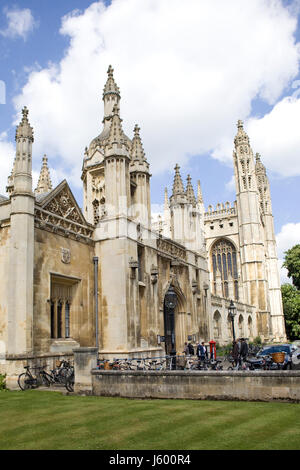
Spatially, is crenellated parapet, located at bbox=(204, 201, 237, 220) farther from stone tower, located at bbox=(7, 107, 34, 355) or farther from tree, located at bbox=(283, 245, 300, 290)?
stone tower, located at bbox=(7, 107, 34, 355)

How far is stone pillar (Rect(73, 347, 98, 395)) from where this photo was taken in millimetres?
12016

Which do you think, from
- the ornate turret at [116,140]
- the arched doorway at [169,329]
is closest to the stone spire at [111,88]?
the ornate turret at [116,140]

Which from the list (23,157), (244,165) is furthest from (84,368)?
(244,165)

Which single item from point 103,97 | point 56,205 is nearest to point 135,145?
point 103,97

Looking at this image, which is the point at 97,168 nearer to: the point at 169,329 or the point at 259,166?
the point at 169,329

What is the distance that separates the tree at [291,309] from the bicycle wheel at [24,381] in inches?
1951

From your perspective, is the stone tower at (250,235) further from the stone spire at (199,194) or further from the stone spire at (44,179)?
the stone spire at (44,179)

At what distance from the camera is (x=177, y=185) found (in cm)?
2698

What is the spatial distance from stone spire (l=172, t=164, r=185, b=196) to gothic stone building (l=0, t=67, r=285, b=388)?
2.8 inches

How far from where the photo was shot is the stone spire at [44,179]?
28027 millimetres

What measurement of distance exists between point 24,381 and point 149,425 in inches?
276

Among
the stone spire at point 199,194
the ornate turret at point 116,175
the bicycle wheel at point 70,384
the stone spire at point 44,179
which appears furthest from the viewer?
the stone spire at point 199,194

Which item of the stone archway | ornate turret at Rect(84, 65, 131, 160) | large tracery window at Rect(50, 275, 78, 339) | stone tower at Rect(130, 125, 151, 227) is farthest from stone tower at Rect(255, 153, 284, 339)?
large tracery window at Rect(50, 275, 78, 339)
